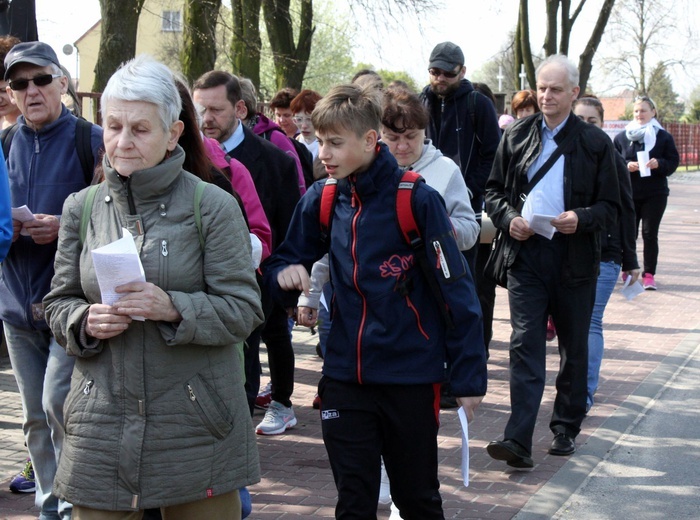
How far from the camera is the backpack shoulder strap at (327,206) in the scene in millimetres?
3873

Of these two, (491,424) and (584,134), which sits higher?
(584,134)

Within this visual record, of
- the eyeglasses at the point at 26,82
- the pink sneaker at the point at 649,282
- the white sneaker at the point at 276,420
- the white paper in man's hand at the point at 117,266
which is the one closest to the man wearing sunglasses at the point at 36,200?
the eyeglasses at the point at 26,82

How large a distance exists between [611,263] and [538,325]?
160cm

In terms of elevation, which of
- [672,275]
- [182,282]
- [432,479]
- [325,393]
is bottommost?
[672,275]

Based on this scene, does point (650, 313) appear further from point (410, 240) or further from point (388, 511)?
point (410, 240)

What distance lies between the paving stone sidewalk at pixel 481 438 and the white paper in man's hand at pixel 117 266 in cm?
135

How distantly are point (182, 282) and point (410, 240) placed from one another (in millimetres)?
934

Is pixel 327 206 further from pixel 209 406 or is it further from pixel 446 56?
pixel 446 56

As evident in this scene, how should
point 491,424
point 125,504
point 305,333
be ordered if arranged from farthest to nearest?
point 305,333
point 491,424
point 125,504

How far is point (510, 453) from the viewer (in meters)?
5.75

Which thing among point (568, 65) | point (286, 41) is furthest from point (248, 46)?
point (568, 65)

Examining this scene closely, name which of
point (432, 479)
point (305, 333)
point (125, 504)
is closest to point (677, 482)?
point (432, 479)

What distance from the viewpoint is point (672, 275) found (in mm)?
14586

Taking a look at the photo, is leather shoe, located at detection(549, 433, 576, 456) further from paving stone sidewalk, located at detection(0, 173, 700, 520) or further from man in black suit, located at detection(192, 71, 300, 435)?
man in black suit, located at detection(192, 71, 300, 435)
